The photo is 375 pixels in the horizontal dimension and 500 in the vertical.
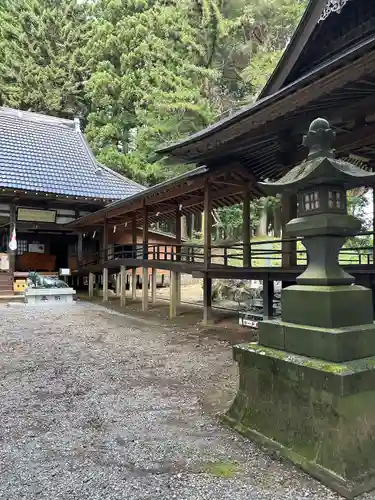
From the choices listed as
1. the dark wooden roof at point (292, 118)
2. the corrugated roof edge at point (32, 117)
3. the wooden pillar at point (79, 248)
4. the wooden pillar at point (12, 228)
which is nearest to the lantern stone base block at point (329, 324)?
the dark wooden roof at point (292, 118)

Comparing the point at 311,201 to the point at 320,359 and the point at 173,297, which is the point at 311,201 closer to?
the point at 320,359

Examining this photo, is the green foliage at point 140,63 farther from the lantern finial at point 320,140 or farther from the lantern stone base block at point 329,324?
the lantern stone base block at point 329,324

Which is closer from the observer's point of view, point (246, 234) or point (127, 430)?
point (127, 430)

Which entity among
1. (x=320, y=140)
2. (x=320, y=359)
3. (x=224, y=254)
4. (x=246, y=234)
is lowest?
(x=320, y=359)

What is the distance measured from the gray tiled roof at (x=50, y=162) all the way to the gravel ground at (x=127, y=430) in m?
9.41

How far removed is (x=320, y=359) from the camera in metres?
2.92

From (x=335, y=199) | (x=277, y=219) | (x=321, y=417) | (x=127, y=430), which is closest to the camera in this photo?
(x=321, y=417)

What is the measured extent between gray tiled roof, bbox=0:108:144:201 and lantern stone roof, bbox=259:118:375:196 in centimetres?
1254

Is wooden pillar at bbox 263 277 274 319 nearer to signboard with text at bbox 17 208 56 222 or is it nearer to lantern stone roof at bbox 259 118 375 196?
lantern stone roof at bbox 259 118 375 196

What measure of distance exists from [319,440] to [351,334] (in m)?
0.77

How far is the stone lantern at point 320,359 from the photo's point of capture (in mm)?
2660

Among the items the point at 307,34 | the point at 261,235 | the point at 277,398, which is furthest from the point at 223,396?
the point at 261,235

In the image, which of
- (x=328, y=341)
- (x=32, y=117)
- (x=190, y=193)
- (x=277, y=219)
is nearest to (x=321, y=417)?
(x=328, y=341)

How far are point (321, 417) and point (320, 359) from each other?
395 millimetres
